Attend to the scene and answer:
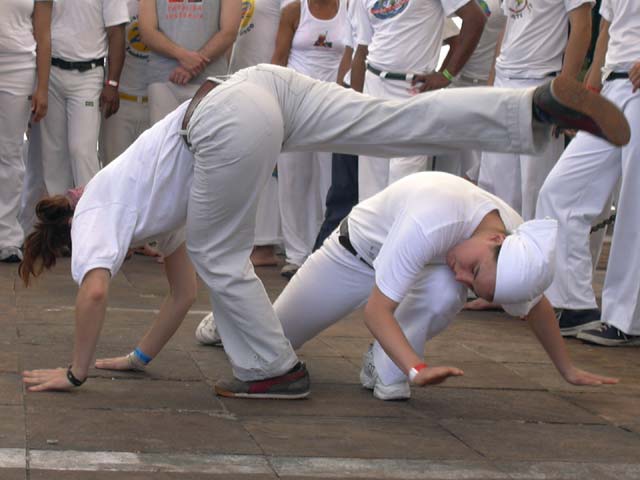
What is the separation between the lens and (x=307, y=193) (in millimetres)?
9250

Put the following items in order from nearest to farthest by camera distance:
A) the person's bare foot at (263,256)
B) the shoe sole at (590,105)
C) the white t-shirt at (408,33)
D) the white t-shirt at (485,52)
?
the shoe sole at (590,105) → the white t-shirt at (408,33) → the white t-shirt at (485,52) → the person's bare foot at (263,256)

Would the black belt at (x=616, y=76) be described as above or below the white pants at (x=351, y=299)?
above

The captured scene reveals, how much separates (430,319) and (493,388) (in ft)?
1.94

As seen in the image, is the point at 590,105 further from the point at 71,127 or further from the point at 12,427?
the point at 71,127

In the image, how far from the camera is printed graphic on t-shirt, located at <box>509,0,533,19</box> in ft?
24.1

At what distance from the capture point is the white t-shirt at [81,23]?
29.0ft

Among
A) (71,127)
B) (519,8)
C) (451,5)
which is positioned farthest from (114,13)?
(519,8)

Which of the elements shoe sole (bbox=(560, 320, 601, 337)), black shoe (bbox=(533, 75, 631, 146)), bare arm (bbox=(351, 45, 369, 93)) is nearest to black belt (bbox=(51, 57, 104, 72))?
bare arm (bbox=(351, 45, 369, 93))

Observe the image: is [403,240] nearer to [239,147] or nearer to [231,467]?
[239,147]

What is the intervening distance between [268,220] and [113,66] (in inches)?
61.2

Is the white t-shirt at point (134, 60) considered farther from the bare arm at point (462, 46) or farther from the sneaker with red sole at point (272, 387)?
the sneaker with red sole at point (272, 387)

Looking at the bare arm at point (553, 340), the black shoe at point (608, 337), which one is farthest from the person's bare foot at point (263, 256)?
the bare arm at point (553, 340)

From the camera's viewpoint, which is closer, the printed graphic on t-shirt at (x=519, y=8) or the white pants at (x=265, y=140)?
the white pants at (x=265, y=140)

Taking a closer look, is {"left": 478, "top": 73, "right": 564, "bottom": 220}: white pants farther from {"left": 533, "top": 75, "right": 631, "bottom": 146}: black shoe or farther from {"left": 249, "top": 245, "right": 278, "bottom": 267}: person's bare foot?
{"left": 533, "top": 75, "right": 631, "bottom": 146}: black shoe
